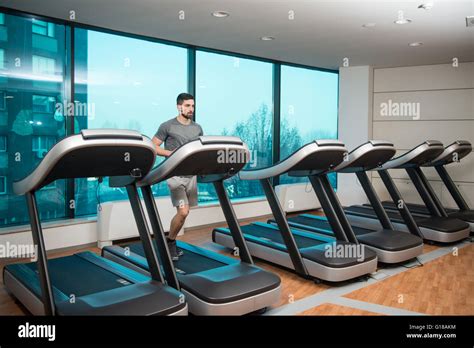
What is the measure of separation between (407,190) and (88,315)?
6.25 meters

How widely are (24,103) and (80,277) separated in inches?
95.7

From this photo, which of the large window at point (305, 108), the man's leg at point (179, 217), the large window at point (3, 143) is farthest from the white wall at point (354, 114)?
the large window at point (3, 143)

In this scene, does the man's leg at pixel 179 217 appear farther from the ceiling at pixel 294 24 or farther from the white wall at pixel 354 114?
the white wall at pixel 354 114

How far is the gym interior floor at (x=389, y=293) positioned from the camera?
10.00ft

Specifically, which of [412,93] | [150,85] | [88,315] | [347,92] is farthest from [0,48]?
[412,93]

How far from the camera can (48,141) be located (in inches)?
191

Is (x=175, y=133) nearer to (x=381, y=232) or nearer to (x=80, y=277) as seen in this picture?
(x=80, y=277)

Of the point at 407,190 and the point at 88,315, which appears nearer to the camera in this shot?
the point at 88,315

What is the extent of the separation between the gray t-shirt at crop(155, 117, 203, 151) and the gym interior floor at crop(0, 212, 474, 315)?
54.3 inches

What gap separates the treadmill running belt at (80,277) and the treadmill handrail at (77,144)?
0.74 m

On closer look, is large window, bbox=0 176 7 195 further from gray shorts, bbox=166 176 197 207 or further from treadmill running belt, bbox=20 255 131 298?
gray shorts, bbox=166 176 197 207
